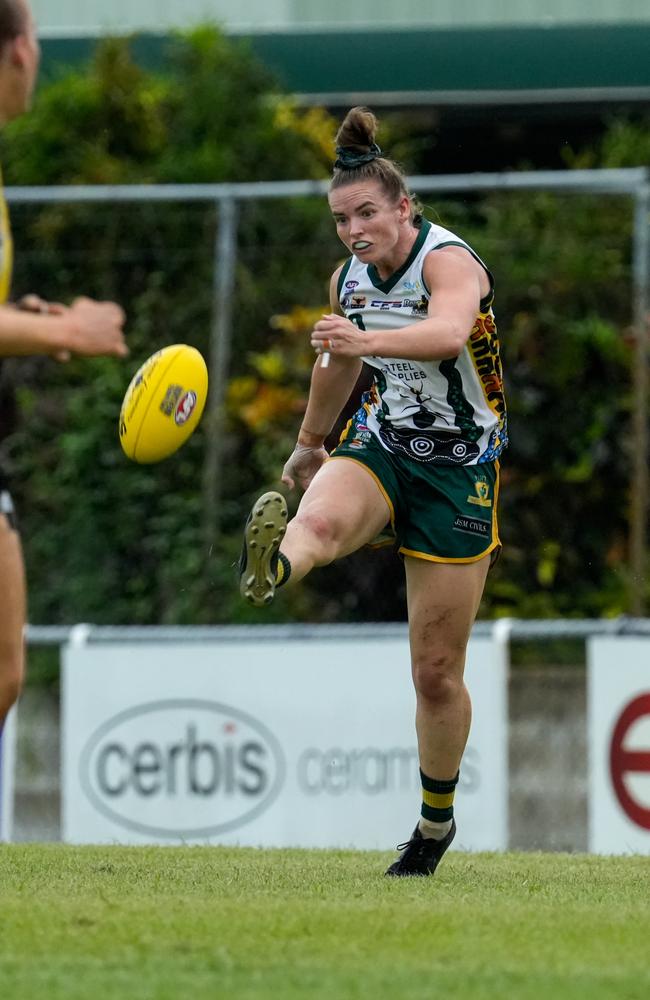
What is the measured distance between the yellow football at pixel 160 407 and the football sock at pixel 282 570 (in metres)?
0.63

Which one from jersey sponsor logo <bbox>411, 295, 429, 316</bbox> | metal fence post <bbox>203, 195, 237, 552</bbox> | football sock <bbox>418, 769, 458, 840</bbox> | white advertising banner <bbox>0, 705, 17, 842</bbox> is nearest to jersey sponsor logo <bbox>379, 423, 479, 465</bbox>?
jersey sponsor logo <bbox>411, 295, 429, 316</bbox>

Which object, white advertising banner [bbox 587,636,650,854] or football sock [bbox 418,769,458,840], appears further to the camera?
white advertising banner [bbox 587,636,650,854]

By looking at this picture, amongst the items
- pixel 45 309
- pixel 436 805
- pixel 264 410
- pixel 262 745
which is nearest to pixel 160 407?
pixel 45 309

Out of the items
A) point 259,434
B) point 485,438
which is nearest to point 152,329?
point 259,434

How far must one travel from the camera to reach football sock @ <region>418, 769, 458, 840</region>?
20.5 feet

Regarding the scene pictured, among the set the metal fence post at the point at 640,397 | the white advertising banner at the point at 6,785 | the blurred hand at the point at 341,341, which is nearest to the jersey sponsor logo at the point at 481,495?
the blurred hand at the point at 341,341

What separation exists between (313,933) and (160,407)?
201cm

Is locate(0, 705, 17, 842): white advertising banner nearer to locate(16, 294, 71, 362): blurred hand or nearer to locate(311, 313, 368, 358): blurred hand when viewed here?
locate(311, 313, 368, 358): blurred hand

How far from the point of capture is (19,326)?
4.59 metres

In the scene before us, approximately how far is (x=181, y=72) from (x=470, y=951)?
962cm

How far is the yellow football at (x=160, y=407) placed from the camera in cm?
605

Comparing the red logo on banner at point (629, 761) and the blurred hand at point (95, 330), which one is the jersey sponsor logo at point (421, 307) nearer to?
the blurred hand at point (95, 330)

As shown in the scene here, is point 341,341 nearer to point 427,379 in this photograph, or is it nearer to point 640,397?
point 427,379

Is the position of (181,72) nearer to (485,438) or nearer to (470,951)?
(485,438)
